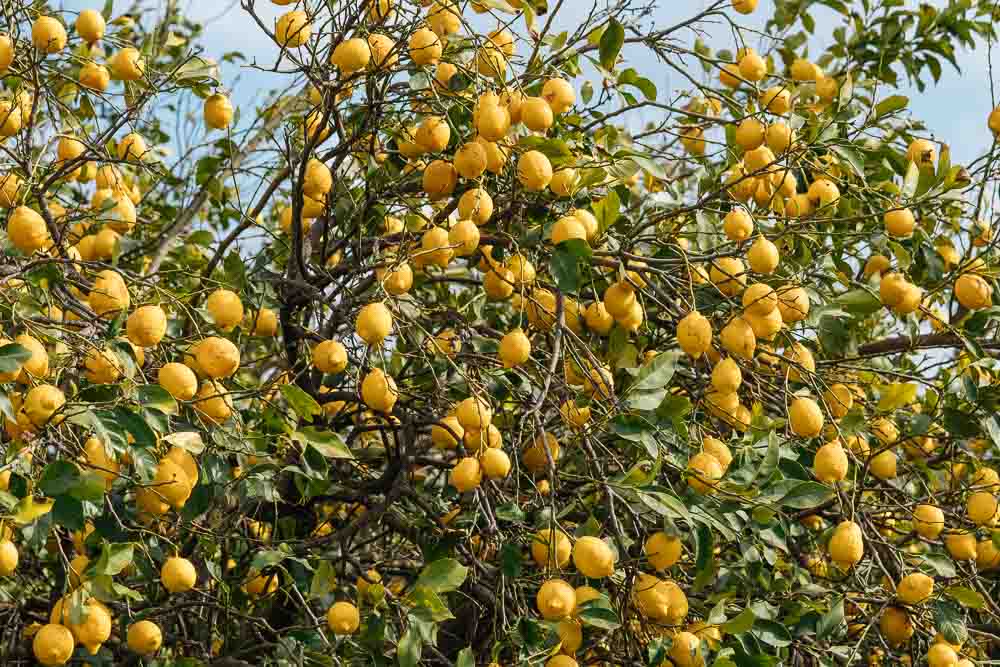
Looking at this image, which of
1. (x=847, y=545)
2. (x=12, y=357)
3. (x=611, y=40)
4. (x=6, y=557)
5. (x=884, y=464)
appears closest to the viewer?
(x=12, y=357)

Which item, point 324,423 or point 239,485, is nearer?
point 239,485

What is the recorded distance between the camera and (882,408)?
7.77 ft

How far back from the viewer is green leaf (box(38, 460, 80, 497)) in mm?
1654

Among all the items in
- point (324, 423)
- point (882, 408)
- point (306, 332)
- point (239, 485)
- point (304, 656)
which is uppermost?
point (882, 408)

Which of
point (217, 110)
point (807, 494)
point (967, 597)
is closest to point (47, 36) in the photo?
point (217, 110)

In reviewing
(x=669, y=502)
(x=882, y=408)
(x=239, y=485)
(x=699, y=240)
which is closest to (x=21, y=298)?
(x=239, y=485)

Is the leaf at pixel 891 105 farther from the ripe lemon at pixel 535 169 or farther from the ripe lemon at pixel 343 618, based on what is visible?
the ripe lemon at pixel 343 618

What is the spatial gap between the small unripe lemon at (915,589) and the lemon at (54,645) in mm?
1623

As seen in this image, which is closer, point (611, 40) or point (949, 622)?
point (949, 622)

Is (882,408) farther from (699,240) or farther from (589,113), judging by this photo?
(589,113)

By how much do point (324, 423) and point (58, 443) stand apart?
881 mm

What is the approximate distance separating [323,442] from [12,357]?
57 cm

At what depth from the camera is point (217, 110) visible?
2.39 m

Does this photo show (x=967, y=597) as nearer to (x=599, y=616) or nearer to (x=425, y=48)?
(x=599, y=616)
